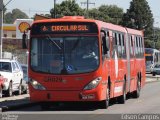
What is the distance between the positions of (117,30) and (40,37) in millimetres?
4616

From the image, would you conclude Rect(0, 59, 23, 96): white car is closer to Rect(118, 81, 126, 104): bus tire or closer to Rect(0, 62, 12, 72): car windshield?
Rect(0, 62, 12, 72): car windshield

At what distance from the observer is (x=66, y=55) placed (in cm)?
2045

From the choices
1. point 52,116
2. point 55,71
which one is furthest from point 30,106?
point 52,116

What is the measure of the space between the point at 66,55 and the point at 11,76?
7.97 metres

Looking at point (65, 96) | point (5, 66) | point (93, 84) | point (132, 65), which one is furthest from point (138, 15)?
point (65, 96)

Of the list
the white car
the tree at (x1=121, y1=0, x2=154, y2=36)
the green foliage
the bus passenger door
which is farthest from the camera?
the green foliage

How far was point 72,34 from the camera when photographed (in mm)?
20609

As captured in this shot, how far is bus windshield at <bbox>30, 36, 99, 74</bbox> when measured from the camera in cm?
2030

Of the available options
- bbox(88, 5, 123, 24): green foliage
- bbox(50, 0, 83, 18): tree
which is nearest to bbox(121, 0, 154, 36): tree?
bbox(50, 0, 83, 18): tree

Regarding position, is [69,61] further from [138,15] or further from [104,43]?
[138,15]

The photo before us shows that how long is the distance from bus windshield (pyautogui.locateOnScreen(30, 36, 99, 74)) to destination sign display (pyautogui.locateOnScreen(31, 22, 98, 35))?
8.4 inches

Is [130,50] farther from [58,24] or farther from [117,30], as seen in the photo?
[58,24]

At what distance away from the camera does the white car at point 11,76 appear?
89.7 ft

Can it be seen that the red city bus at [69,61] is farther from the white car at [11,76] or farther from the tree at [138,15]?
the tree at [138,15]
